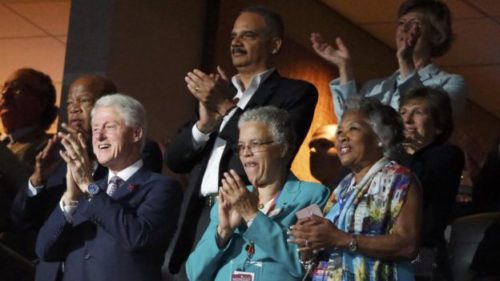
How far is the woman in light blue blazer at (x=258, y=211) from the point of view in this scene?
4953 millimetres

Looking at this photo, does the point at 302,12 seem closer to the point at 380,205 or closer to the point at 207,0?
the point at 207,0

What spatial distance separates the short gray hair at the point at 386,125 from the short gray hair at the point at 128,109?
33.8 inches

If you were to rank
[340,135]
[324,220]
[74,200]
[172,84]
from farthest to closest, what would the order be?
[172,84], [74,200], [340,135], [324,220]

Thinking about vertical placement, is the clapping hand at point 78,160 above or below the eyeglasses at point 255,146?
below

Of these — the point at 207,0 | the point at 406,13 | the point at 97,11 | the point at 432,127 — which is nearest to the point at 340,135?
the point at 432,127

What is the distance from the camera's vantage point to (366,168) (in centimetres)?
496

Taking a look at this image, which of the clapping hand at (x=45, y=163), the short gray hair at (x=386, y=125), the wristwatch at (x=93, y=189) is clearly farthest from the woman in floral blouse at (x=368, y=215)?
the clapping hand at (x=45, y=163)

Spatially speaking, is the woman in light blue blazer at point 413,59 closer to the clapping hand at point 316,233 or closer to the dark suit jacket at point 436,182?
the dark suit jacket at point 436,182

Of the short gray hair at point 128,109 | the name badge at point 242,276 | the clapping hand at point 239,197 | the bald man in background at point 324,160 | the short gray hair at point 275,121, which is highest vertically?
the short gray hair at point 275,121

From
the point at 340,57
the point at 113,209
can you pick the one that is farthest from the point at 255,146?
the point at 340,57

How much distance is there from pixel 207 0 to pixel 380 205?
362cm

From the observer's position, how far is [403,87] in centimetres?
588

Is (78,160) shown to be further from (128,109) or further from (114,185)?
(128,109)

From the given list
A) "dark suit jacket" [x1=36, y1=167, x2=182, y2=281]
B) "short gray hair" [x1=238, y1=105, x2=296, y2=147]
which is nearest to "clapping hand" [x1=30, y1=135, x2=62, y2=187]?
"dark suit jacket" [x1=36, y1=167, x2=182, y2=281]
